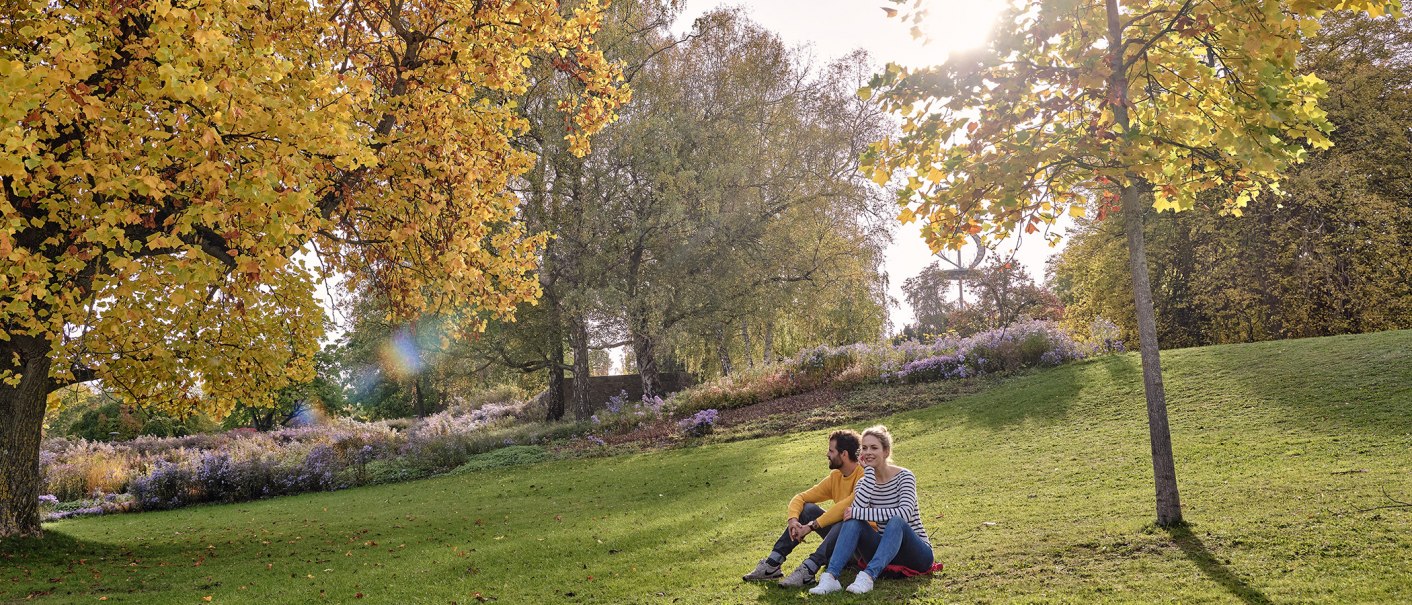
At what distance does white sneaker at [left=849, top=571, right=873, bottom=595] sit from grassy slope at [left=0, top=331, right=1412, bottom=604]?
0.33 ft

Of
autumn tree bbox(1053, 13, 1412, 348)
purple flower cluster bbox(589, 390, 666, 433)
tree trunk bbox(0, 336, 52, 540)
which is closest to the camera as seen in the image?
tree trunk bbox(0, 336, 52, 540)

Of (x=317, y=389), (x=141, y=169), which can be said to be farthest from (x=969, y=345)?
(x=317, y=389)

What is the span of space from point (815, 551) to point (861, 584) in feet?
2.00

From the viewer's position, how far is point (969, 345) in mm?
17781

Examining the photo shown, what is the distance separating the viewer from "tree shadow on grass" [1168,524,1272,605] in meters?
4.16

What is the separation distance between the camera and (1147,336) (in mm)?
5953

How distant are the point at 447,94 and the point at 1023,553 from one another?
695cm

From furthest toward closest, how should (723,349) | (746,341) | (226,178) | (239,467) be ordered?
(746,341) → (723,349) → (239,467) → (226,178)

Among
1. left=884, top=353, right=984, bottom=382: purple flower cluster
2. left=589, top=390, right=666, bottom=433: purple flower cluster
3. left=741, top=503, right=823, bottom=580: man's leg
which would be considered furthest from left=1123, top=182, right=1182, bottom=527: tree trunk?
left=589, top=390, right=666, bottom=433: purple flower cluster

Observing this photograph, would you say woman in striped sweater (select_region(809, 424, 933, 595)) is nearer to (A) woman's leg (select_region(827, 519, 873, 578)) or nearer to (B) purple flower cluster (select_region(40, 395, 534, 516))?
(A) woman's leg (select_region(827, 519, 873, 578))

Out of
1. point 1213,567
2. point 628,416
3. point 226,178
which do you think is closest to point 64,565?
point 226,178

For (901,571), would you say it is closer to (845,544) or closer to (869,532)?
(869,532)

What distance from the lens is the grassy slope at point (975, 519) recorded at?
485 cm

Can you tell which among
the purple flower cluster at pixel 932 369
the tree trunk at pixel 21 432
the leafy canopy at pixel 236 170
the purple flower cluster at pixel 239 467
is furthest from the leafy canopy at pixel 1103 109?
the purple flower cluster at pixel 239 467
